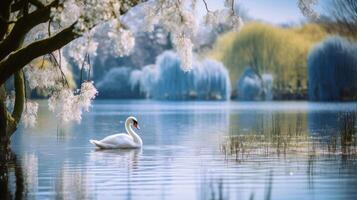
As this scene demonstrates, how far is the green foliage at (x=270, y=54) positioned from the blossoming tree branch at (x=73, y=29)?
57310 mm

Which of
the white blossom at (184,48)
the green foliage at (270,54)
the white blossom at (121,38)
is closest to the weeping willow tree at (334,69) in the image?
the green foliage at (270,54)

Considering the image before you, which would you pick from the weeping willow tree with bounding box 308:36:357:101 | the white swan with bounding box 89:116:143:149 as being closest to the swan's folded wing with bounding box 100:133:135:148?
the white swan with bounding box 89:116:143:149

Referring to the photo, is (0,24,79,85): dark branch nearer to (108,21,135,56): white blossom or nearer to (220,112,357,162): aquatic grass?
(108,21,135,56): white blossom

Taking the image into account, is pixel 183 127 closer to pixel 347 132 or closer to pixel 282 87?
pixel 347 132

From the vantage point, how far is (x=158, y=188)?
1405 cm

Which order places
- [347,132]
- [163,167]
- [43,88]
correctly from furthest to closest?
[347,132] < [43,88] < [163,167]

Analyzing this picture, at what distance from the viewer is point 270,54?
77.8 m

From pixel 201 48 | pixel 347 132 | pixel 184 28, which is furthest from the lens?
pixel 201 48

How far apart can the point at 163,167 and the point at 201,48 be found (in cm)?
8802

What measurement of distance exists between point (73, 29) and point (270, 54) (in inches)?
2569

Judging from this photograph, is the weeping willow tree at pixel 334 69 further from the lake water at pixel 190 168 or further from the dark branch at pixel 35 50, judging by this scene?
the dark branch at pixel 35 50

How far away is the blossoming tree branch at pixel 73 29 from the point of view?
13.1 m

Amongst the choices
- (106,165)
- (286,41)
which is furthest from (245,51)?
(106,165)

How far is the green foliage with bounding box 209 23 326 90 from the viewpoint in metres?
77.0
